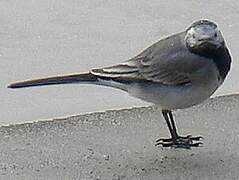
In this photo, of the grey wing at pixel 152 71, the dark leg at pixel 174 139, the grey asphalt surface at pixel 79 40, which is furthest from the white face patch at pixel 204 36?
the grey asphalt surface at pixel 79 40

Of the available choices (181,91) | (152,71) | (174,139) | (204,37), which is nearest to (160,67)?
(152,71)

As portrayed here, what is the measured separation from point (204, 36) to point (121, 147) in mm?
760

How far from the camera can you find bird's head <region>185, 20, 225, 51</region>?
12.8 feet

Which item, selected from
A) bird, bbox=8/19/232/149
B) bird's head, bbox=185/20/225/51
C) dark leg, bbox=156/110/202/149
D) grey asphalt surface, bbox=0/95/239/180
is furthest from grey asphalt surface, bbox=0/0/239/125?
bird's head, bbox=185/20/225/51

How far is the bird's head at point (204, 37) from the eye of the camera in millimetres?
3887

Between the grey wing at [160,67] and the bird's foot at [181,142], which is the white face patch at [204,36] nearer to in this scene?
the grey wing at [160,67]

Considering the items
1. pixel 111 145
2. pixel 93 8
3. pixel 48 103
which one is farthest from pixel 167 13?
pixel 111 145

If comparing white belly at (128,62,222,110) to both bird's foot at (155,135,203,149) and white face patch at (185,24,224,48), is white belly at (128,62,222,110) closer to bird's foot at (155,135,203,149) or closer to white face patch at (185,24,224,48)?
white face patch at (185,24,224,48)

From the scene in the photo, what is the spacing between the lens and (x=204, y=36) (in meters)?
3.88

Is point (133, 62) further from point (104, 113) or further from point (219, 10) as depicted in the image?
point (219, 10)

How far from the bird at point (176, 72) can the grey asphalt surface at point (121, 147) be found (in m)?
0.30

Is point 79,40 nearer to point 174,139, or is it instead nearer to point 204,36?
point 174,139

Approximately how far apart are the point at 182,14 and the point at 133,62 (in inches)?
80.9

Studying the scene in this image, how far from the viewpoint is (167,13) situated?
607 cm
